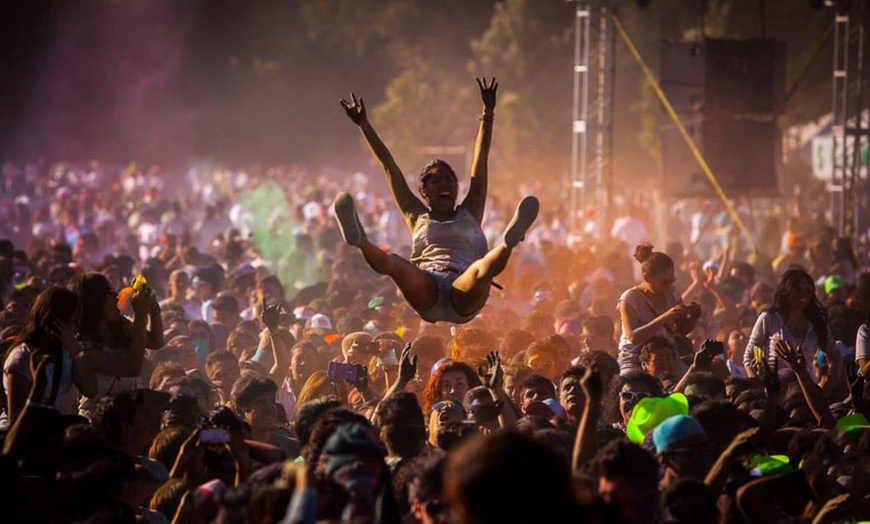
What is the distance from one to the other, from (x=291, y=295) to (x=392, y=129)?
32092 mm

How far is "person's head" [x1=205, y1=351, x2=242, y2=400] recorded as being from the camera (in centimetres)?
→ 1035

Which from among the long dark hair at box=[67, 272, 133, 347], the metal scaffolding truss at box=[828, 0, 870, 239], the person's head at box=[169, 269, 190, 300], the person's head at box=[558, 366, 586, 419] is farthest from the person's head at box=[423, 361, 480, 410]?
the metal scaffolding truss at box=[828, 0, 870, 239]

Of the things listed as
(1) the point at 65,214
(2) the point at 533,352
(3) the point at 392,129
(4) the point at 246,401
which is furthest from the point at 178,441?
(3) the point at 392,129

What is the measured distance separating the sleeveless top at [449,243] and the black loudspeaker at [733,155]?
13.8 m

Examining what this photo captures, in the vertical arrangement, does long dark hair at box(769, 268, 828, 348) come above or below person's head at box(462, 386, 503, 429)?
above

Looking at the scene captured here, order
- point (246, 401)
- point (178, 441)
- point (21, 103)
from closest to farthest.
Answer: point (178, 441) → point (246, 401) → point (21, 103)

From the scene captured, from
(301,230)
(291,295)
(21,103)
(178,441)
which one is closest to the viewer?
(178,441)

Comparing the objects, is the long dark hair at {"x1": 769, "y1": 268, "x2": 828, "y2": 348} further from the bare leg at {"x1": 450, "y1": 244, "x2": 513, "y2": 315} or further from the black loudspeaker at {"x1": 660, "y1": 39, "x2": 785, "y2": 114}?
the black loudspeaker at {"x1": 660, "y1": 39, "x2": 785, "y2": 114}

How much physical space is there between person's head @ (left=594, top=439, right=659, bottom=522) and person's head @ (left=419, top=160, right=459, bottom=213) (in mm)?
3565

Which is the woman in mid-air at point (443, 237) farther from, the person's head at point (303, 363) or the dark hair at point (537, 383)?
the person's head at point (303, 363)

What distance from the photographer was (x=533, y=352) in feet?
32.2

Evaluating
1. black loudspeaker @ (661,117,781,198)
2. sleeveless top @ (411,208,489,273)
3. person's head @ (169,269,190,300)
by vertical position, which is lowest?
person's head @ (169,269,190,300)

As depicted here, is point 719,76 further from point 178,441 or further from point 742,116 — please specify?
point 178,441

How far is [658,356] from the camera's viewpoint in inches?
358
